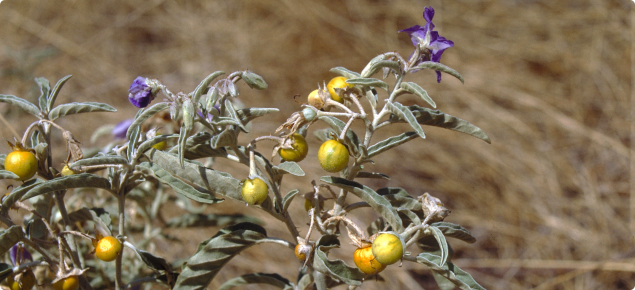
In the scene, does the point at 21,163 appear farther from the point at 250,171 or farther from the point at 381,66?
the point at 381,66

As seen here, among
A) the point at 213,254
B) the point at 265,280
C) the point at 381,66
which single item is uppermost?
the point at 381,66

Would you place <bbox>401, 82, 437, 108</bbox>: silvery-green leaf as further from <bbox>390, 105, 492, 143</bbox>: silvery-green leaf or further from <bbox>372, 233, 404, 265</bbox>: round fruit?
<bbox>372, 233, 404, 265</bbox>: round fruit

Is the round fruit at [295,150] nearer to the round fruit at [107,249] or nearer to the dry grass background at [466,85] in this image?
the round fruit at [107,249]

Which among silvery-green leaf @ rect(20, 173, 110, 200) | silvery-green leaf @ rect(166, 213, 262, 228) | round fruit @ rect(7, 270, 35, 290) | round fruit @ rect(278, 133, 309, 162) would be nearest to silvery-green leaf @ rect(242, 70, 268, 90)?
round fruit @ rect(278, 133, 309, 162)

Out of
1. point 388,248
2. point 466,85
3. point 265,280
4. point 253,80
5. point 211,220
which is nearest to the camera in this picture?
point 388,248

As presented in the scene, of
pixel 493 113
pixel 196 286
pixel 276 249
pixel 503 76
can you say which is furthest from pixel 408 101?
pixel 196 286

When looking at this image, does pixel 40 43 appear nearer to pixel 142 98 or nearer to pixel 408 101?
pixel 408 101

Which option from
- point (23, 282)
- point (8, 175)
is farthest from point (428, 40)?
point (23, 282)
